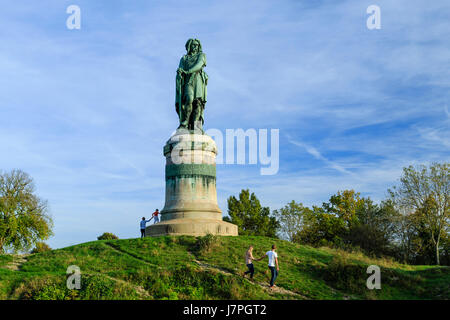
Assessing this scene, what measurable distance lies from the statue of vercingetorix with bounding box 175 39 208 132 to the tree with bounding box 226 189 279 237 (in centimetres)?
2248

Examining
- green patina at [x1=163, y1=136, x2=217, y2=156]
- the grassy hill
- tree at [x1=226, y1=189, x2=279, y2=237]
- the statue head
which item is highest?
the statue head

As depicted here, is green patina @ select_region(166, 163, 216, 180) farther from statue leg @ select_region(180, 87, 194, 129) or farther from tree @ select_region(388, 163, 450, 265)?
tree @ select_region(388, 163, 450, 265)

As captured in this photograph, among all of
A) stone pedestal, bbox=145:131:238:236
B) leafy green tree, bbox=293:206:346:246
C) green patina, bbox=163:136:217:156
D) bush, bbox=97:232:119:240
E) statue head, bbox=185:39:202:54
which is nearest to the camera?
stone pedestal, bbox=145:131:238:236

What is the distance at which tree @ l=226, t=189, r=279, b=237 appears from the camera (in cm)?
4506

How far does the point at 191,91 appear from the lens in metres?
23.9

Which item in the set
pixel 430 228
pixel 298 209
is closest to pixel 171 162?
pixel 430 228

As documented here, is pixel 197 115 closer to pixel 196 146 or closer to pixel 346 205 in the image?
pixel 196 146

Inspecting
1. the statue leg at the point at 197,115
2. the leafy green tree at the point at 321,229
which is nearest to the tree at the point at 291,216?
the leafy green tree at the point at 321,229

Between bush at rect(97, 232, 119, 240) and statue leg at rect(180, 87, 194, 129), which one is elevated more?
statue leg at rect(180, 87, 194, 129)

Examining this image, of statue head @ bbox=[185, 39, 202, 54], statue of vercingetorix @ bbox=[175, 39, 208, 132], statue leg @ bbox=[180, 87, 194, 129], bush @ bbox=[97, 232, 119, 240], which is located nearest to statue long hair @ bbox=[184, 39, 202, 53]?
statue head @ bbox=[185, 39, 202, 54]

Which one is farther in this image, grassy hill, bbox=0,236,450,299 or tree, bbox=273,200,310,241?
tree, bbox=273,200,310,241

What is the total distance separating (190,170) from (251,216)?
985 inches

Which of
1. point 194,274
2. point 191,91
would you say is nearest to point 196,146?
point 191,91

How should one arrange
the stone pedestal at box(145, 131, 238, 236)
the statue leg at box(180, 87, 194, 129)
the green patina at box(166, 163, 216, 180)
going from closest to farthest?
the stone pedestal at box(145, 131, 238, 236) → the green patina at box(166, 163, 216, 180) → the statue leg at box(180, 87, 194, 129)
